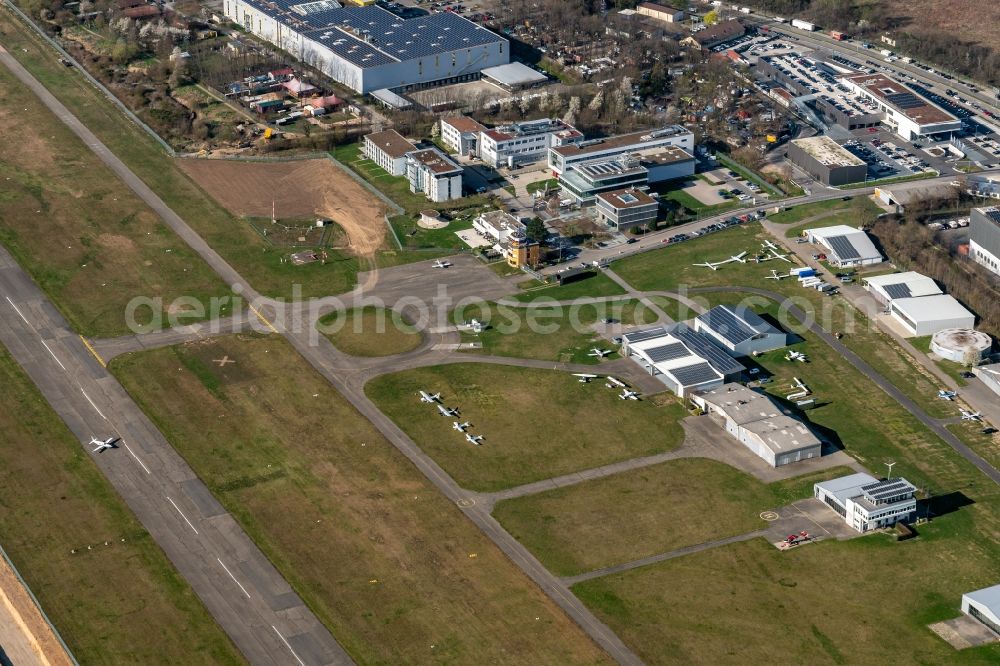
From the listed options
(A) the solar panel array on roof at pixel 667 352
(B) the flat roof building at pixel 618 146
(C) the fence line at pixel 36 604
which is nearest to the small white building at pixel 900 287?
(A) the solar panel array on roof at pixel 667 352

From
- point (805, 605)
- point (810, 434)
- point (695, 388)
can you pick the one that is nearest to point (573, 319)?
point (695, 388)

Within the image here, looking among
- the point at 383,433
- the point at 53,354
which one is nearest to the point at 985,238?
the point at 383,433

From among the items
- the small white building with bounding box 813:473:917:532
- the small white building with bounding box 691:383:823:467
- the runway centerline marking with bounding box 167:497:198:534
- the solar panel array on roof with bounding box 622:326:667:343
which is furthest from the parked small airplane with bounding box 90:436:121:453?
the small white building with bounding box 813:473:917:532

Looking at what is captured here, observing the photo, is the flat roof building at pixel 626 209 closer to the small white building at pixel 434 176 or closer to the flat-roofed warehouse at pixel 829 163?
the small white building at pixel 434 176

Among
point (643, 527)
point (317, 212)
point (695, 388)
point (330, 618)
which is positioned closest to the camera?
point (330, 618)

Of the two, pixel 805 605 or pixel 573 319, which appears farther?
pixel 573 319

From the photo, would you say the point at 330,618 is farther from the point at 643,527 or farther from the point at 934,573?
the point at 934,573
